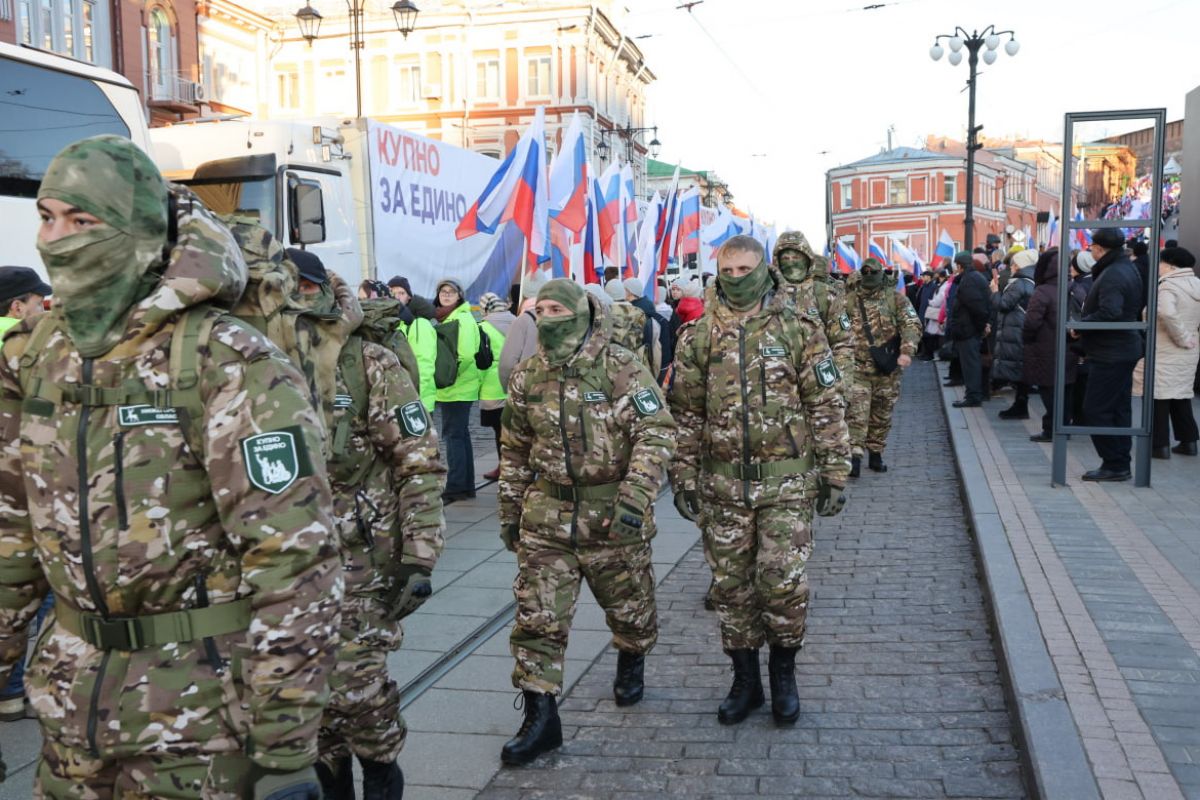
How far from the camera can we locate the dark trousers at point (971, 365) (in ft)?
49.4

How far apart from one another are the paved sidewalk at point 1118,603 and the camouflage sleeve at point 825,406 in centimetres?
124

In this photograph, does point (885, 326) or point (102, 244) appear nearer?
point (102, 244)

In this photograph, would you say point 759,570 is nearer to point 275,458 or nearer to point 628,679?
point 628,679

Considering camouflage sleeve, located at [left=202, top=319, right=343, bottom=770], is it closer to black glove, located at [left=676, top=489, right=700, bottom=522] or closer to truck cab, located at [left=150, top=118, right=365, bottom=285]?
black glove, located at [left=676, top=489, right=700, bottom=522]

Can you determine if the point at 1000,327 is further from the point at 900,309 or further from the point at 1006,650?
the point at 1006,650

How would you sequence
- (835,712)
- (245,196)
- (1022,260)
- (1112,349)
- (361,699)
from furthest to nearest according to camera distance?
(1022,260)
(245,196)
(1112,349)
(835,712)
(361,699)

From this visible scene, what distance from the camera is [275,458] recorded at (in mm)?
2326

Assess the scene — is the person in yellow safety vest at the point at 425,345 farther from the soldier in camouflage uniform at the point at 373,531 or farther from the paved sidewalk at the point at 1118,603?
the soldier in camouflage uniform at the point at 373,531

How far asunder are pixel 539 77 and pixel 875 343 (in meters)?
53.8

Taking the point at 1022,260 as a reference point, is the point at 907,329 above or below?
below

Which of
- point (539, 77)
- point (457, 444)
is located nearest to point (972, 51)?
point (457, 444)

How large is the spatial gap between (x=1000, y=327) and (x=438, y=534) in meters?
12.6

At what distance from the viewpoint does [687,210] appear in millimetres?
23125

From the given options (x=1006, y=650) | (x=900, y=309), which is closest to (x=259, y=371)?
(x=1006, y=650)
